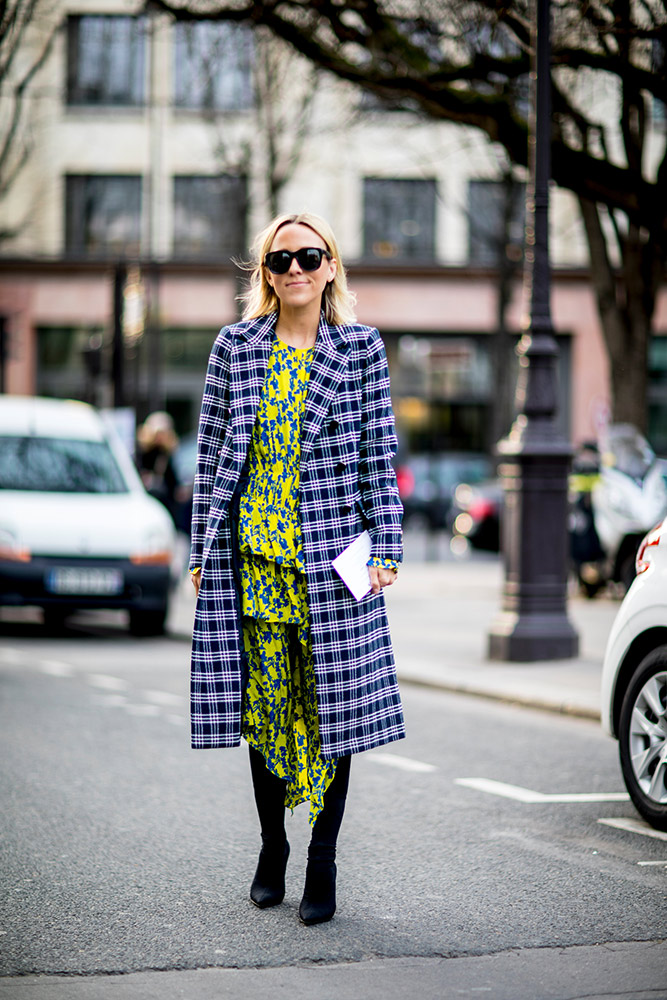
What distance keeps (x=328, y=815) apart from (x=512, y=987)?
0.79 metres

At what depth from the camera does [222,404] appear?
4.54 metres

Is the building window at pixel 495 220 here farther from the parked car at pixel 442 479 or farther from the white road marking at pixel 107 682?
the white road marking at pixel 107 682

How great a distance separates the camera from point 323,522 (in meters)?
4.41

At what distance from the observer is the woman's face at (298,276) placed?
4562mm

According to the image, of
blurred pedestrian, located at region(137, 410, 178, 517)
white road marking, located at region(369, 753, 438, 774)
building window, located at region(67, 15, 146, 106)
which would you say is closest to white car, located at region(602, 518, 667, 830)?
white road marking, located at region(369, 753, 438, 774)

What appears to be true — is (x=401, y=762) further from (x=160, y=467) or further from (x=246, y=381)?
(x=160, y=467)

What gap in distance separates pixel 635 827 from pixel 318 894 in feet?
5.97

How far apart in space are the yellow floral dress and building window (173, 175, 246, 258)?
3154cm

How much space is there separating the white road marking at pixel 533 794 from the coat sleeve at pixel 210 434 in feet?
8.20

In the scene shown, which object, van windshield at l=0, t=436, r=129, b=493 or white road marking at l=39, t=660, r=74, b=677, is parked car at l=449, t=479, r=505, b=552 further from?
white road marking at l=39, t=660, r=74, b=677

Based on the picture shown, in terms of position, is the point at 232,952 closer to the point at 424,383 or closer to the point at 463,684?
the point at 463,684

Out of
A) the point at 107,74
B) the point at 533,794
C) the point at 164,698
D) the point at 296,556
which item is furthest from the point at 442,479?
the point at 296,556

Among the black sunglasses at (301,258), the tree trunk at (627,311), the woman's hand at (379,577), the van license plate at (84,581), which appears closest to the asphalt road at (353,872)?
the woman's hand at (379,577)

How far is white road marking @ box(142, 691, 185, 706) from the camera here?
9265 mm
